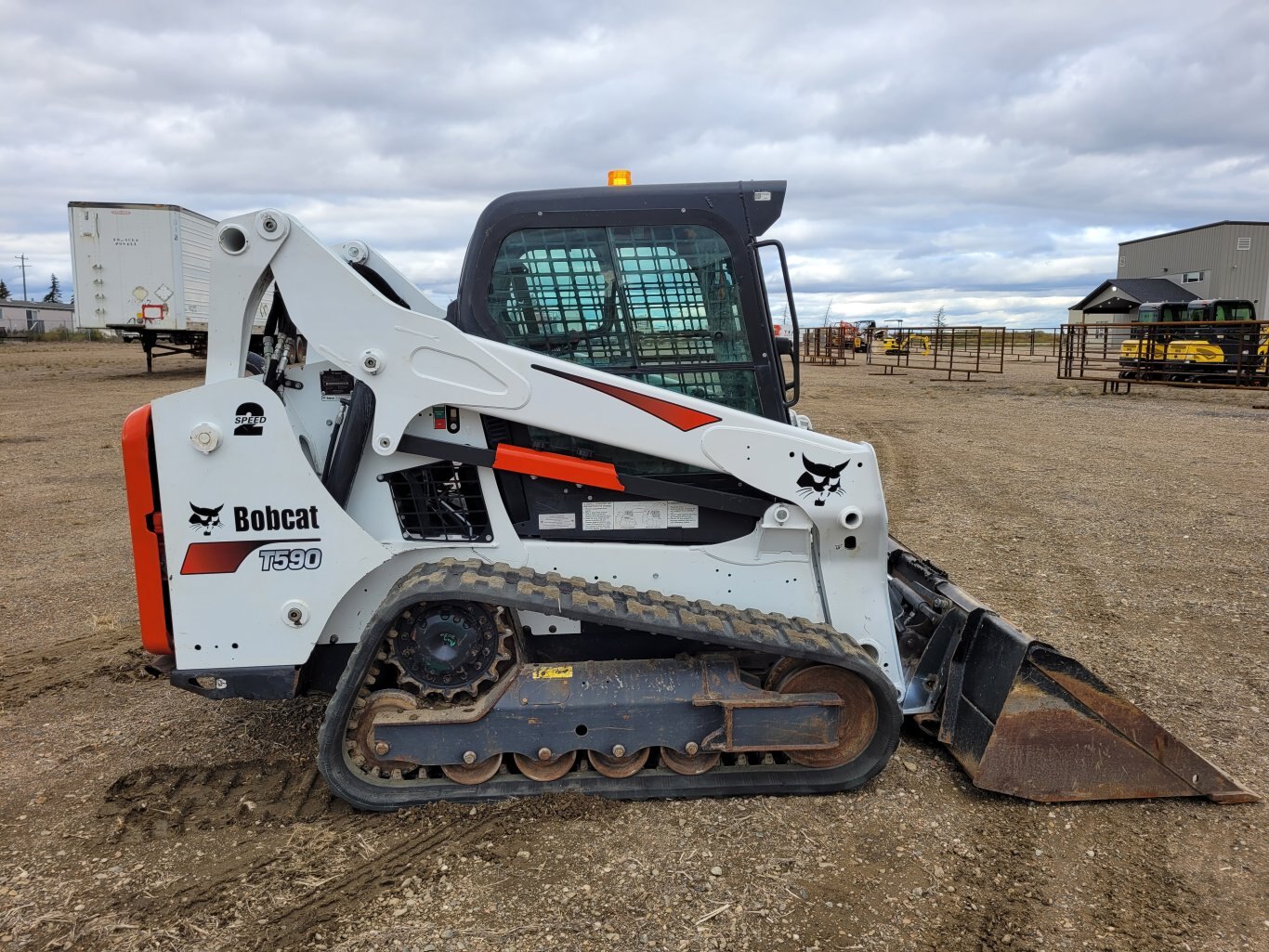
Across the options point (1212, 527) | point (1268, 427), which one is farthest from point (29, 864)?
point (1268, 427)

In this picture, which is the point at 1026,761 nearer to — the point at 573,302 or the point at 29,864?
the point at 573,302

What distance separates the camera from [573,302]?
4043 millimetres

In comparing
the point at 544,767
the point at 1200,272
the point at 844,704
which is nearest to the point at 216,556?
the point at 544,767

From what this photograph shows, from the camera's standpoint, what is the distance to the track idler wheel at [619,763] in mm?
3883

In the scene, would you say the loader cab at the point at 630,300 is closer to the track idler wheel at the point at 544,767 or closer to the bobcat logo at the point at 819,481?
the bobcat logo at the point at 819,481

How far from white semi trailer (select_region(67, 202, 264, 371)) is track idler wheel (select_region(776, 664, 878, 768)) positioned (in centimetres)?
2115

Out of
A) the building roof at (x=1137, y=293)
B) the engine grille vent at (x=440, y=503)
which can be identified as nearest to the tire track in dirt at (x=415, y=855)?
the engine grille vent at (x=440, y=503)

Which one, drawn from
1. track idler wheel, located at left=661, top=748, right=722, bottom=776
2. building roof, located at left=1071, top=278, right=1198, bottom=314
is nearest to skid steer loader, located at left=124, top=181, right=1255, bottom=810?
track idler wheel, located at left=661, top=748, right=722, bottom=776

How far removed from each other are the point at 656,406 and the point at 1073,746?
230 centimetres

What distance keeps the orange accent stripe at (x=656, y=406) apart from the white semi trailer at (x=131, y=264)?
20.4 metres

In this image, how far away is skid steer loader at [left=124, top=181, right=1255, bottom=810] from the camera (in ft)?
12.3

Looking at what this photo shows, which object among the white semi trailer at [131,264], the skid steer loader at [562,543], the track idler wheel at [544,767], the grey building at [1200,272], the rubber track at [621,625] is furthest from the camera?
the grey building at [1200,272]

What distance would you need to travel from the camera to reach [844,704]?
12.6 ft

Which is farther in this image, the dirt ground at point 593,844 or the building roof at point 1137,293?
the building roof at point 1137,293
